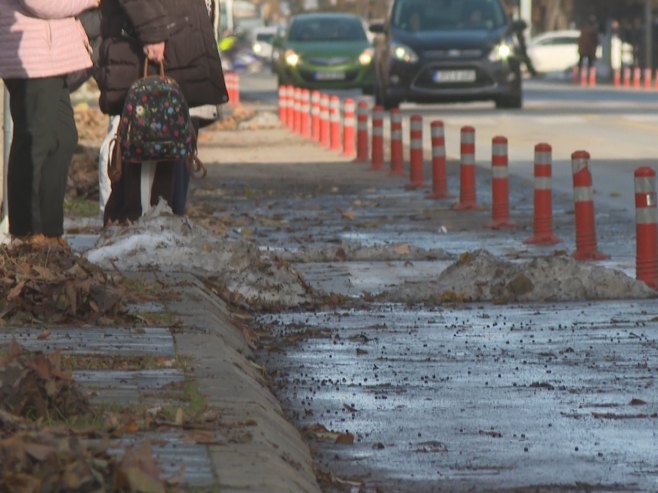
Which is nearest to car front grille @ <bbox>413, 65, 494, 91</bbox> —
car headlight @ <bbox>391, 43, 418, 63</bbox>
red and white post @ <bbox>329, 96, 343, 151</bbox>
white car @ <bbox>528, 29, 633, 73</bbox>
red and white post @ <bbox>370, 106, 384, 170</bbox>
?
car headlight @ <bbox>391, 43, 418, 63</bbox>

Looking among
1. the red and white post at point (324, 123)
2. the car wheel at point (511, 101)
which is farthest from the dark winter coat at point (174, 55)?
the car wheel at point (511, 101)

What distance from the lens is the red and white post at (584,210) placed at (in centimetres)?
1277

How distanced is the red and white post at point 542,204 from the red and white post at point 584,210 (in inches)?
43.8

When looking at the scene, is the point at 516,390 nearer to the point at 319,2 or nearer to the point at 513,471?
the point at 513,471

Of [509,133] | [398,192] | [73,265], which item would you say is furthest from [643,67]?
[73,265]

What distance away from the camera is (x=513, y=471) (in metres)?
6.20

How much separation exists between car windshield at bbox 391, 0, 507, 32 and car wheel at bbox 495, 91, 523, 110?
55.2 inches

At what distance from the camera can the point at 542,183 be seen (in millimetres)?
14227

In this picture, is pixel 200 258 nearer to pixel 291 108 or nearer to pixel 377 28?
pixel 291 108

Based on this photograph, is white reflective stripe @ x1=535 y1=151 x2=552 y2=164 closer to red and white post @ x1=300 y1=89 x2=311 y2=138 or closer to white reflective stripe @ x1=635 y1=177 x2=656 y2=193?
white reflective stripe @ x1=635 y1=177 x2=656 y2=193

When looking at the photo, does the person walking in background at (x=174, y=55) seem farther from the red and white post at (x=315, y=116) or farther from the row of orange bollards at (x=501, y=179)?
the red and white post at (x=315, y=116)

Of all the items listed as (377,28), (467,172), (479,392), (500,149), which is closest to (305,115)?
(377,28)

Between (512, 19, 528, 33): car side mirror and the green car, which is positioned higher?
(512, 19, 528, 33): car side mirror

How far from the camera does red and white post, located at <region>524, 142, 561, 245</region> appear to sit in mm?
14039
